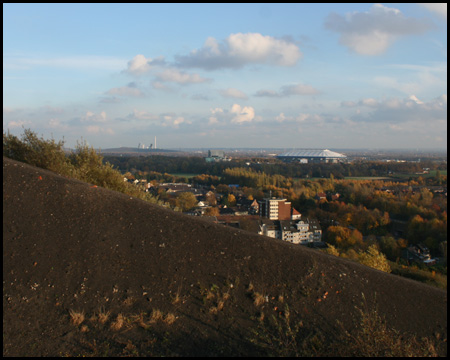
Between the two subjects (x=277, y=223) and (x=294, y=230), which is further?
(x=277, y=223)

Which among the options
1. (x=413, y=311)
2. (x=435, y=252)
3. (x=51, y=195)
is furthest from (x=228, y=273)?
(x=435, y=252)

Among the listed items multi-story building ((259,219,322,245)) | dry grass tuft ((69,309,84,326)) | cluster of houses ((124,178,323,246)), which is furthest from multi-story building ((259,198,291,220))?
dry grass tuft ((69,309,84,326))

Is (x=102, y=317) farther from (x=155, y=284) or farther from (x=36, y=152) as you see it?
(x=36, y=152)

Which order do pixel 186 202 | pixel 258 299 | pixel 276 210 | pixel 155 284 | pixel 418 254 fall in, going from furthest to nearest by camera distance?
pixel 276 210
pixel 186 202
pixel 418 254
pixel 155 284
pixel 258 299

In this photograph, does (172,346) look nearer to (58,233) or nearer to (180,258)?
(180,258)

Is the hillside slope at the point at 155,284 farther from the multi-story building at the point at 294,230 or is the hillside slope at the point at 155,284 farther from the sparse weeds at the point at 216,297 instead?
the multi-story building at the point at 294,230

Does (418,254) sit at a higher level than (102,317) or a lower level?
lower

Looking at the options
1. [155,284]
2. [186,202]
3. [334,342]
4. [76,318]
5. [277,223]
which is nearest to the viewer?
[334,342]

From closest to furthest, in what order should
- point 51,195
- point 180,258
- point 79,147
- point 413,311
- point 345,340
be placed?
point 345,340
point 413,311
point 180,258
point 51,195
point 79,147

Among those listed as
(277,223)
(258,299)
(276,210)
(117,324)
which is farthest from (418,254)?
(117,324)
